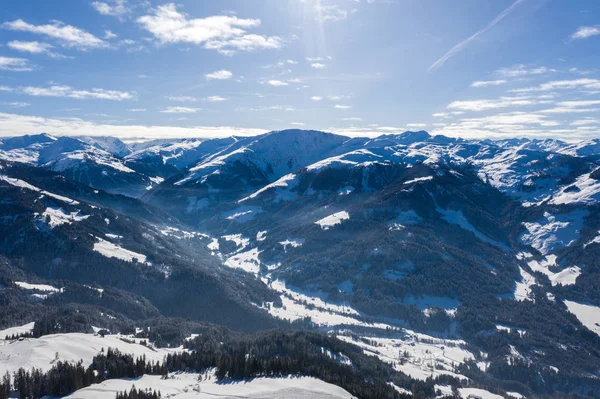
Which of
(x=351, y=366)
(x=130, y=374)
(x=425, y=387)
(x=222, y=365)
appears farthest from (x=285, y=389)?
(x=425, y=387)

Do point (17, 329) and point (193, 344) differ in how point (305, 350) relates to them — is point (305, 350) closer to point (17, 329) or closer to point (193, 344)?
point (193, 344)

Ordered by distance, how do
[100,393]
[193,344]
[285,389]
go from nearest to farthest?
[100,393] < [285,389] < [193,344]

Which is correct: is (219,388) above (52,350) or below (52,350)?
below

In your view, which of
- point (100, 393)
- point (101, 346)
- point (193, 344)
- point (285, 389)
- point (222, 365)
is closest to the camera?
point (100, 393)

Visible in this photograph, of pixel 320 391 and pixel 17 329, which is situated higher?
pixel 320 391

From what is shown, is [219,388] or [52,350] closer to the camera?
[219,388]
